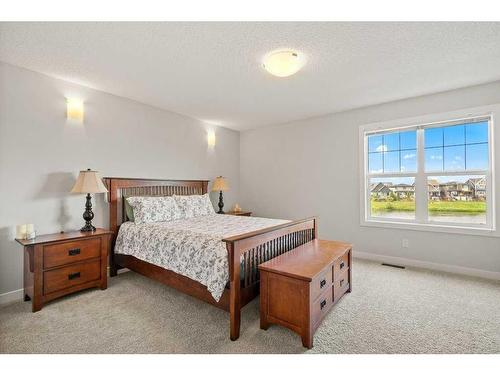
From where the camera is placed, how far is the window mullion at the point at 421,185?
350 cm

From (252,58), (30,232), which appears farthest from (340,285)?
(30,232)

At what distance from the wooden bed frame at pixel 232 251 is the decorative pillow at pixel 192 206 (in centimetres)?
39

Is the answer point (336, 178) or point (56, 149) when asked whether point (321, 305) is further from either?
point (56, 149)

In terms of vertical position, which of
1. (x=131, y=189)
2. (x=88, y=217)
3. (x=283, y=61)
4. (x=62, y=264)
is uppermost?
(x=283, y=61)

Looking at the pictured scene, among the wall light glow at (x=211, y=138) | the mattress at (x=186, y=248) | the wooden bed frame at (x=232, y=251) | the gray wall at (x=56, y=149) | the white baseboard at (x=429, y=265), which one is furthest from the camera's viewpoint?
the wall light glow at (x=211, y=138)

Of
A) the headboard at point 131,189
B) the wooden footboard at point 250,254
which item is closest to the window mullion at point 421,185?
the wooden footboard at point 250,254

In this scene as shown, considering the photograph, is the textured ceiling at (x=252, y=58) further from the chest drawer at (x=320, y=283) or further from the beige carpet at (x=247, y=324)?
the beige carpet at (x=247, y=324)

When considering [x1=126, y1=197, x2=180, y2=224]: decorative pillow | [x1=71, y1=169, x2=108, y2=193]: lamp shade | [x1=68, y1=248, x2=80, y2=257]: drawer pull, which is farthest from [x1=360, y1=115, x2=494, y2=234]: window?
[x1=68, y1=248, x2=80, y2=257]: drawer pull

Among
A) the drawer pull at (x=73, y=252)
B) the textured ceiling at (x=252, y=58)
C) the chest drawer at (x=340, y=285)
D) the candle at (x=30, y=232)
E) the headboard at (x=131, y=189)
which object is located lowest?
the chest drawer at (x=340, y=285)

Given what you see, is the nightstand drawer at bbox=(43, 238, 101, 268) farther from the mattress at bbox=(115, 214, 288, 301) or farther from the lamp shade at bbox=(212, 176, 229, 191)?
the lamp shade at bbox=(212, 176, 229, 191)

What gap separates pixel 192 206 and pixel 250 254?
1.89m

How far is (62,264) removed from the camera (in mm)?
2443
